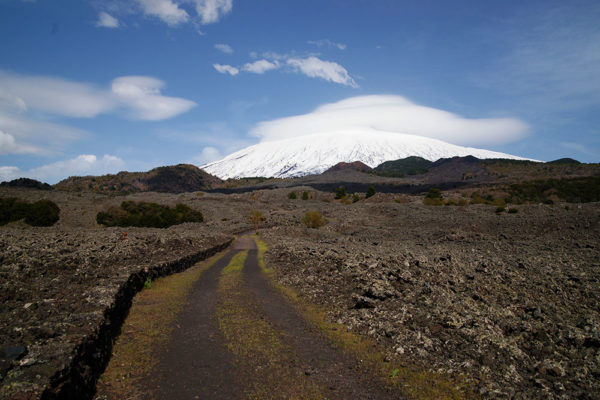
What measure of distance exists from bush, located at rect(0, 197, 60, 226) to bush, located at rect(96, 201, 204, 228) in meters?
7.12

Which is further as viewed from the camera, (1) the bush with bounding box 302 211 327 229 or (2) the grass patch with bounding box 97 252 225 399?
(1) the bush with bounding box 302 211 327 229

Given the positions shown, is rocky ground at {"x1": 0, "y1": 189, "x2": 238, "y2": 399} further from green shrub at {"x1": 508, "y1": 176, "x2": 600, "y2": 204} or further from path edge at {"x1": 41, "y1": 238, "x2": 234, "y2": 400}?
green shrub at {"x1": 508, "y1": 176, "x2": 600, "y2": 204}

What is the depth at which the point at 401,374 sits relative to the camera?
812 centimetres

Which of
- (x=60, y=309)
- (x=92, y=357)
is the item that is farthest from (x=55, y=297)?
(x=92, y=357)

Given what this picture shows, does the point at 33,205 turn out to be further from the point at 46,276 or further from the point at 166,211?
the point at 46,276

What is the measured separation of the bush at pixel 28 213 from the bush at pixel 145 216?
7124 millimetres

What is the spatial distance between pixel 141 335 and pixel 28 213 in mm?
58274

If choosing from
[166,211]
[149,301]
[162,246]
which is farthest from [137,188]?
[149,301]

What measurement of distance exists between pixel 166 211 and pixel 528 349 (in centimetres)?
6787

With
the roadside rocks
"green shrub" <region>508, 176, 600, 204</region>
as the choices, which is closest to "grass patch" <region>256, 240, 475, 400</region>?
the roadside rocks

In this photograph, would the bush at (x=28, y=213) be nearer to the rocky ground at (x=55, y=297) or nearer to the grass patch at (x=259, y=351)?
the rocky ground at (x=55, y=297)

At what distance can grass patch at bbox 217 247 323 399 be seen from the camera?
7.32m

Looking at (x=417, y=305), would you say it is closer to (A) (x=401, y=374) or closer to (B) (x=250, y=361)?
(A) (x=401, y=374)

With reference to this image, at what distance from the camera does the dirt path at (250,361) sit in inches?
286
